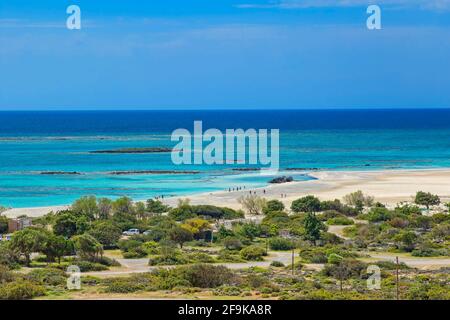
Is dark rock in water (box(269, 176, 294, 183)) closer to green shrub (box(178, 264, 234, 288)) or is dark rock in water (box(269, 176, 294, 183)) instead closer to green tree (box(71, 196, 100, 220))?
green tree (box(71, 196, 100, 220))

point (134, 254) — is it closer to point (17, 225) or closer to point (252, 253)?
point (252, 253)

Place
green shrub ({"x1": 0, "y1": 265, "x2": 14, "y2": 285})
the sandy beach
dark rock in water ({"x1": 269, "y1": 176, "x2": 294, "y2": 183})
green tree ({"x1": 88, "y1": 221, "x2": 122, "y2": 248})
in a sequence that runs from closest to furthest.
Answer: green shrub ({"x1": 0, "y1": 265, "x2": 14, "y2": 285}), green tree ({"x1": 88, "y1": 221, "x2": 122, "y2": 248}), the sandy beach, dark rock in water ({"x1": 269, "y1": 176, "x2": 294, "y2": 183})

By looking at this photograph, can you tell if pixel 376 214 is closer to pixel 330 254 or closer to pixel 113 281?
pixel 330 254

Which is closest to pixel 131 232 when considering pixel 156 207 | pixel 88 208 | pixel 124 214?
pixel 124 214

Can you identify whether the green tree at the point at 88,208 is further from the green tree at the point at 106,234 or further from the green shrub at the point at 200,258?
A: the green shrub at the point at 200,258

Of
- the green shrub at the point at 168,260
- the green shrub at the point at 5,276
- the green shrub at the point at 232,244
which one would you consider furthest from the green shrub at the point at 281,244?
the green shrub at the point at 5,276

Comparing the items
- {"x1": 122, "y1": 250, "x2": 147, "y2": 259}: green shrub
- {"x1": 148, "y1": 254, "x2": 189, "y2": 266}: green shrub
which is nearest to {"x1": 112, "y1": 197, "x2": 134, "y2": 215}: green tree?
{"x1": 122, "y1": 250, "x2": 147, "y2": 259}: green shrub
